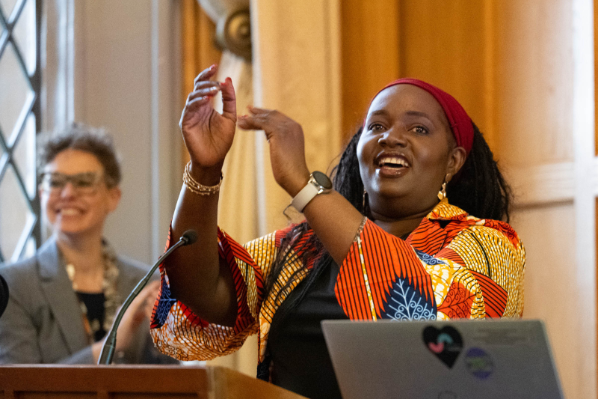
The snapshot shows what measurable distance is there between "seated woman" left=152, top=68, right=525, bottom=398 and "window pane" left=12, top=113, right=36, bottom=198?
182 cm

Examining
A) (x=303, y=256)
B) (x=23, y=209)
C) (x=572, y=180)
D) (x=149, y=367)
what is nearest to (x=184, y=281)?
(x=303, y=256)

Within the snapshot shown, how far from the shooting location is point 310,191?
1.27 metres

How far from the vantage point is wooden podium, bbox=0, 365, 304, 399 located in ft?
2.72

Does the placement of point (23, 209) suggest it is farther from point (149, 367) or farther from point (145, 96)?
point (149, 367)

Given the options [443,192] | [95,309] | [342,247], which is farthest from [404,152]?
[95,309]

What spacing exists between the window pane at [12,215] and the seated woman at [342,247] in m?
1.74

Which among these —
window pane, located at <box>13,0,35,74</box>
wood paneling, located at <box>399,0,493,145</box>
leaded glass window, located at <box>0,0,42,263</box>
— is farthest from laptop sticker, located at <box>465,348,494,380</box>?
window pane, located at <box>13,0,35,74</box>

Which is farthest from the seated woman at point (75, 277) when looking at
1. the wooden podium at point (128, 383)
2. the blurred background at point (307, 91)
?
the wooden podium at point (128, 383)

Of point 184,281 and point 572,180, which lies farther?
point 572,180

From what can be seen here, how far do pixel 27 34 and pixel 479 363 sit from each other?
9.36ft

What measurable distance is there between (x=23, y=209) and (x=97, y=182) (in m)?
0.44

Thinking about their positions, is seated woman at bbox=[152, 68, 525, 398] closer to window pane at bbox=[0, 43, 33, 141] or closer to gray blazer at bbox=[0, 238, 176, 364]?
gray blazer at bbox=[0, 238, 176, 364]

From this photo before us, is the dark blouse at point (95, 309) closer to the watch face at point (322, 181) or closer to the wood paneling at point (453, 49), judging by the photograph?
the wood paneling at point (453, 49)

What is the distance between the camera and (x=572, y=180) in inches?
88.5
